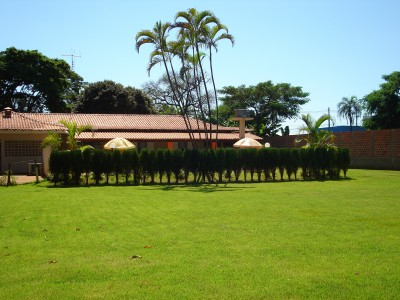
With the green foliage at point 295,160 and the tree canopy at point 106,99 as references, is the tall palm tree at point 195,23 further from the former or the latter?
the tree canopy at point 106,99

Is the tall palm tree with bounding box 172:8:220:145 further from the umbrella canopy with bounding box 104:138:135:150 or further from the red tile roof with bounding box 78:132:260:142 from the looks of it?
the red tile roof with bounding box 78:132:260:142

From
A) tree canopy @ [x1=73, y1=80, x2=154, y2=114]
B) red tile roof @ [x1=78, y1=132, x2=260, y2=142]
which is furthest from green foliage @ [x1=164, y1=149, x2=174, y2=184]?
tree canopy @ [x1=73, y1=80, x2=154, y2=114]

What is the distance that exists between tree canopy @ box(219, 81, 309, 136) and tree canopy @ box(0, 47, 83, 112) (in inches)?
838

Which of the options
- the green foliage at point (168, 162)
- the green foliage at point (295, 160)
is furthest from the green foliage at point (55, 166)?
the green foliage at point (295, 160)

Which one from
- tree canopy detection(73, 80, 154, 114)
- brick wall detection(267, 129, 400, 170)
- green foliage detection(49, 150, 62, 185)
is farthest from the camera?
tree canopy detection(73, 80, 154, 114)

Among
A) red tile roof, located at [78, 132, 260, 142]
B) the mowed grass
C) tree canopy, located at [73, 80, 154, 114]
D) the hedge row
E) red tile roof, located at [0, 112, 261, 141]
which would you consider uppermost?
tree canopy, located at [73, 80, 154, 114]

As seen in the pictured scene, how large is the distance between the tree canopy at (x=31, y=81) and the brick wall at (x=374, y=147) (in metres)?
27.5

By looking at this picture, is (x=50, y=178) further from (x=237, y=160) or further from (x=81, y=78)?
(x=81, y=78)

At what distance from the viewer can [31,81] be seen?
46156 millimetres

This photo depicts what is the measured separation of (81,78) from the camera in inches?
2328

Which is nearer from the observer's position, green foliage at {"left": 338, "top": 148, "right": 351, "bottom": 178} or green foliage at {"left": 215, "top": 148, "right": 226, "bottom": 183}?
green foliage at {"left": 215, "top": 148, "right": 226, "bottom": 183}

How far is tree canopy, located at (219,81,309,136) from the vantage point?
57.8 metres

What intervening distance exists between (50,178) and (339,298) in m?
18.7

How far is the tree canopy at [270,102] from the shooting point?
57.8 metres
